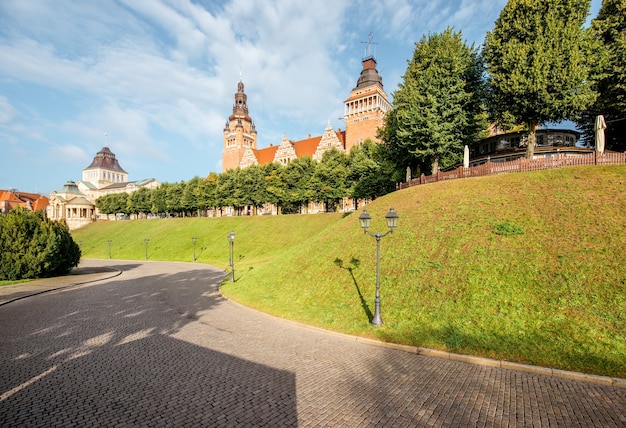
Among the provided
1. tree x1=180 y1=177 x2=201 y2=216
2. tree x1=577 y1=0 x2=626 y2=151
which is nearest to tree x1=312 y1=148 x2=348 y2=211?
tree x1=577 y1=0 x2=626 y2=151

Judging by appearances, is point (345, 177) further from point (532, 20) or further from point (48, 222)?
point (48, 222)

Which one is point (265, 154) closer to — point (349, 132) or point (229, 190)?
point (229, 190)

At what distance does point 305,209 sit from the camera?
5756cm

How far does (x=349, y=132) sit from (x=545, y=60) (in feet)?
154

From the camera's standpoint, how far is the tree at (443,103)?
2875cm

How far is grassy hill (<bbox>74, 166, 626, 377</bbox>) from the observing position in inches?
373

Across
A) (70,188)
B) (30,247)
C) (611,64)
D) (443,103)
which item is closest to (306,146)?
(443,103)

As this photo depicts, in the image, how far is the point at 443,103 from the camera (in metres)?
29.2

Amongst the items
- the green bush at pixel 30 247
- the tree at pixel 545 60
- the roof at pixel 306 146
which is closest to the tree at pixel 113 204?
the roof at pixel 306 146

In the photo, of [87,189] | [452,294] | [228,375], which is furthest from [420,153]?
[87,189]

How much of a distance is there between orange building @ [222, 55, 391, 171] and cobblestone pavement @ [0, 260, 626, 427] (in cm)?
5327

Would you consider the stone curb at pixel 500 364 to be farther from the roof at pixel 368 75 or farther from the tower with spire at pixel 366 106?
the roof at pixel 368 75

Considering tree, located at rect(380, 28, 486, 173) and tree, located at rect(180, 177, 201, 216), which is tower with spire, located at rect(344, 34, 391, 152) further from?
tree, located at rect(180, 177, 201, 216)

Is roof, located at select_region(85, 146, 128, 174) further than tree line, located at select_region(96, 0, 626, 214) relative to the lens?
Yes
